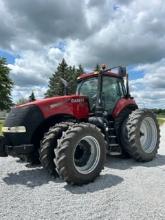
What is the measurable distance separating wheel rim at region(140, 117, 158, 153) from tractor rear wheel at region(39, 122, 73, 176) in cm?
309

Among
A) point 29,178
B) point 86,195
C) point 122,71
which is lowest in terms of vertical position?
point 86,195

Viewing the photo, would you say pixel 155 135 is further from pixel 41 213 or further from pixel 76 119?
pixel 41 213

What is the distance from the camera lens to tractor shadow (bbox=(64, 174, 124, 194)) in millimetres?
5602

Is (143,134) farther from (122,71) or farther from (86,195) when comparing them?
(86,195)

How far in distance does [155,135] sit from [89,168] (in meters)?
3.12

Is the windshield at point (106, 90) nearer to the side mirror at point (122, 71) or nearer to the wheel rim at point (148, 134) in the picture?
the side mirror at point (122, 71)

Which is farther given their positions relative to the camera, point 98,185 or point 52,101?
point 52,101

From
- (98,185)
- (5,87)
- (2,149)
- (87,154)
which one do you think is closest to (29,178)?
(2,149)

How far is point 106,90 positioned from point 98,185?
3.18 m

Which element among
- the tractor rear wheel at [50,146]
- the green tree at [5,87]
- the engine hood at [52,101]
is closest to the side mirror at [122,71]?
the engine hood at [52,101]

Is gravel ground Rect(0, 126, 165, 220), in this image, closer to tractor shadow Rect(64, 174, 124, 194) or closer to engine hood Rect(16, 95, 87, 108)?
tractor shadow Rect(64, 174, 124, 194)

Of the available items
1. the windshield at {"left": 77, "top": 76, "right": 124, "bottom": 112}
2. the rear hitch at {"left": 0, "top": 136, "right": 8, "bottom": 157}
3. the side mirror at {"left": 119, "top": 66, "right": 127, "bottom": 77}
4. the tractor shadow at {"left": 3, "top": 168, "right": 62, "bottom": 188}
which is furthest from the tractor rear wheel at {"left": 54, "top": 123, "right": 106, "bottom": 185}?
the side mirror at {"left": 119, "top": 66, "right": 127, "bottom": 77}

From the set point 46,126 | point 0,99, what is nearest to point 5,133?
point 46,126

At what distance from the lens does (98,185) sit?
19.2ft
